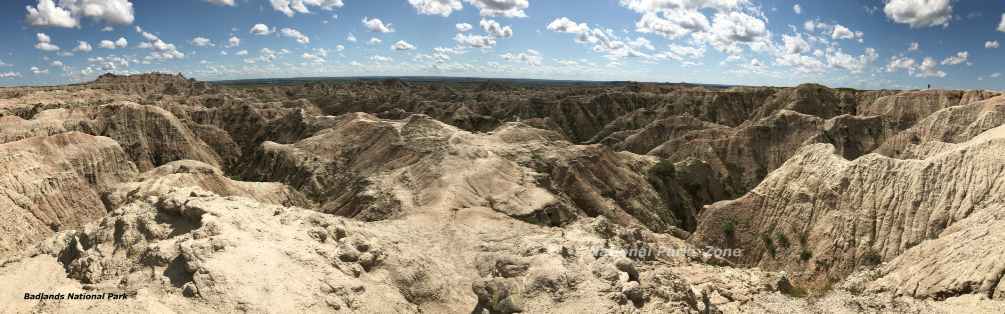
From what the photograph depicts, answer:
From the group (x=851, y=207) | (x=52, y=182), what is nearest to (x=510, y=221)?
(x=851, y=207)

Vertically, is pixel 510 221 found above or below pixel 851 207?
below

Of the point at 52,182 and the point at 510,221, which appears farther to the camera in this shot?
the point at 52,182

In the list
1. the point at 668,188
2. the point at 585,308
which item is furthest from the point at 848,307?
the point at 668,188

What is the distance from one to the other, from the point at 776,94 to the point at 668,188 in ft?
174

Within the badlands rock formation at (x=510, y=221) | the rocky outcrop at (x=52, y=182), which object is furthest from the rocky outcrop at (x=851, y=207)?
the rocky outcrop at (x=52, y=182)

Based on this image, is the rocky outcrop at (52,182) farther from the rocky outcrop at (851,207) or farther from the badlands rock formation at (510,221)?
the rocky outcrop at (851,207)

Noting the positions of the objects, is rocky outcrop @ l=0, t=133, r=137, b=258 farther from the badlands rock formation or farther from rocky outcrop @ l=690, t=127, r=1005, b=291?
rocky outcrop @ l=690, t=127, r=1005, b=291

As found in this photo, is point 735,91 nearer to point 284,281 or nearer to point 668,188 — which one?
point 668,188

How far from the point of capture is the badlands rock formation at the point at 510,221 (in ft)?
54.4

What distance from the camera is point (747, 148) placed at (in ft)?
189

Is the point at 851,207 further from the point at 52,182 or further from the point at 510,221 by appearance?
the point at 52,182

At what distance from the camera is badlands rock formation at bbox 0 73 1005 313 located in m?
16.6

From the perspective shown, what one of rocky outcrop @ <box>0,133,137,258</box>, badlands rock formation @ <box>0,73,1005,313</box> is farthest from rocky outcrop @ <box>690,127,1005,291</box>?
rocky outcrop @ <box>0,133,137,258</box>

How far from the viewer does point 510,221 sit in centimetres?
2875
